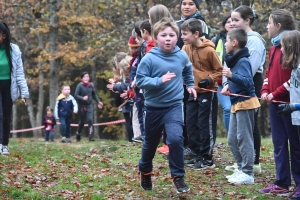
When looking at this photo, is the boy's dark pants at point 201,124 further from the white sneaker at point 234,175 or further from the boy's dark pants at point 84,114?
the boy's dark pants at point 84,114

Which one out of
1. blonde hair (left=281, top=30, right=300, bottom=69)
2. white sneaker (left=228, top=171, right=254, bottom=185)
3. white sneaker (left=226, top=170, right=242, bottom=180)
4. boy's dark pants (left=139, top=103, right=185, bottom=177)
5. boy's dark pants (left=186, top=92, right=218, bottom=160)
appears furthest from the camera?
boy's dark pants (left=186, top=92, right=218, bottom=160)

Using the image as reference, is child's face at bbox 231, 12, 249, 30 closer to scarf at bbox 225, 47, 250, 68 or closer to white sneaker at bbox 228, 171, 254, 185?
scarf at bbox 225, 47, 250, 68

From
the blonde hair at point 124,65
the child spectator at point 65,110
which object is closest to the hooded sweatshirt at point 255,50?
the blonde hair at point 124,65

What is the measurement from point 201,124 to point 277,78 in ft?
5.98

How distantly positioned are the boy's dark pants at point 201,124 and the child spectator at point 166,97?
4.95 feet

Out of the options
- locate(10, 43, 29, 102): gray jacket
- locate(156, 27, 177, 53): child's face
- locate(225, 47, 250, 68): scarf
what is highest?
locate(156, 27, 177, 53): child's face

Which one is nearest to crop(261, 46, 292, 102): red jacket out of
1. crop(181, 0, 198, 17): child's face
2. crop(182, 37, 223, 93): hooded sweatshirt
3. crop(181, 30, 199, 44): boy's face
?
crop(182, 37, 223, 93): hooded sweatshirt

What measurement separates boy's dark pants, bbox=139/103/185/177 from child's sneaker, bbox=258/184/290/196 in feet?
3.79

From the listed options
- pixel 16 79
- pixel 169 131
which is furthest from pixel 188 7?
pixel 16 79

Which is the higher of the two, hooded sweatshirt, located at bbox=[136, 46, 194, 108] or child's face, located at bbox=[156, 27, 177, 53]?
child's face, located at bbox=[156, 27, 177, 53]

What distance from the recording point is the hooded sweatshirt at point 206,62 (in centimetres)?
810

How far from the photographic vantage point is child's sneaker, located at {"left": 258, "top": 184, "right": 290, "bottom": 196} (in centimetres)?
687

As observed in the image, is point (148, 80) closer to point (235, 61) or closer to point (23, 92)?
point (235, 61)

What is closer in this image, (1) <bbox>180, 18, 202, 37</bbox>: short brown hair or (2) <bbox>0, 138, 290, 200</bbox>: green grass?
(2) <bbox>0, 138, 290, 200</bbox>: green grass
